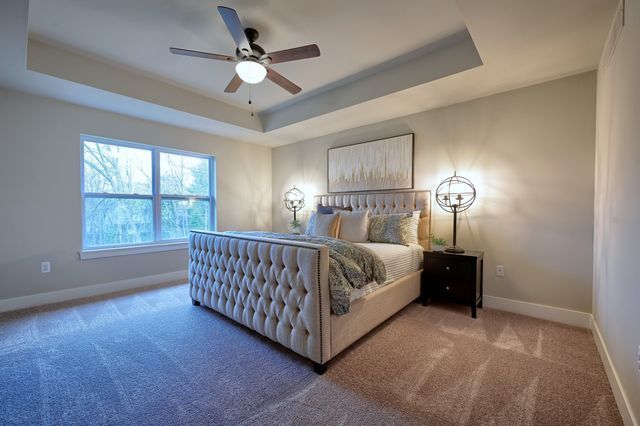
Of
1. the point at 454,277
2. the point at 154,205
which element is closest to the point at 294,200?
the point at 154,205

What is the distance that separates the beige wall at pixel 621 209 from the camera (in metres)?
1.36

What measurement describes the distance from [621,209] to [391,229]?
1888mm

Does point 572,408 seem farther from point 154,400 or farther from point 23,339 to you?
point 23,339

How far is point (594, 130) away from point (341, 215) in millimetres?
2654

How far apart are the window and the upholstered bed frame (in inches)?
56.6

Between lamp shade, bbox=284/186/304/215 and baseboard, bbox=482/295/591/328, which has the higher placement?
lamp shade, bbox=284/186/304/215

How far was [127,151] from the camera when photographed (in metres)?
3.86

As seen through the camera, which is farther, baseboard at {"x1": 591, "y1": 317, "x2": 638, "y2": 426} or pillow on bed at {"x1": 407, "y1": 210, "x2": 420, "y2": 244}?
pillow on bed at {"x1": 407, "y1": 210, "x2": 420, "y2": 244}

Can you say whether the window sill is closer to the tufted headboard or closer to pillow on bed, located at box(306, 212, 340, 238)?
pillow on bed, located at box(306, 212, 340, 238)

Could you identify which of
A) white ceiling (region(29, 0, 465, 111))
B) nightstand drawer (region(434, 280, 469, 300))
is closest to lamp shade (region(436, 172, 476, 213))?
nightstand drawer (region(434, 280, 469, 300))

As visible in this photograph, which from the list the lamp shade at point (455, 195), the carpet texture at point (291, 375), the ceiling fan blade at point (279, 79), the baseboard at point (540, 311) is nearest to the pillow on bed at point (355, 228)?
the lamp shade at point (455, 195)

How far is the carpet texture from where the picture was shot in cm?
146

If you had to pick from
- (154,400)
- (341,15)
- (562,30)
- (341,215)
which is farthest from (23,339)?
(562,30)

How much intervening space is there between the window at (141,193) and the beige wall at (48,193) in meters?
0.17
